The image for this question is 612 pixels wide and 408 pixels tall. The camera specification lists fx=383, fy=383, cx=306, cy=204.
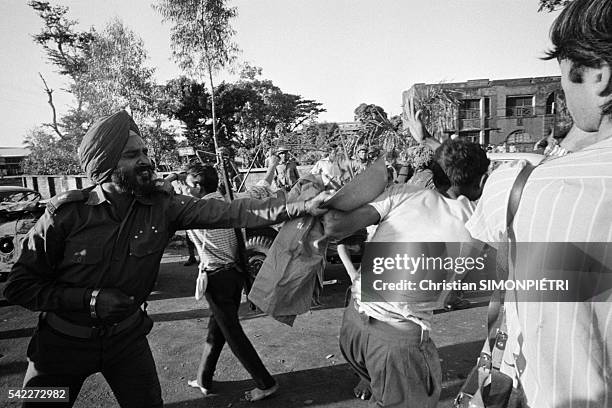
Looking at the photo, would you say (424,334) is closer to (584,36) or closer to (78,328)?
(584,36)

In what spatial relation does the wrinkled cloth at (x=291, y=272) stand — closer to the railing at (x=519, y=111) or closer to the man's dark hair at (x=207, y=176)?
the man's dark hair at (x=207, y=176)

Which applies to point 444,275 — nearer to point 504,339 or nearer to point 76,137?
point 504,339

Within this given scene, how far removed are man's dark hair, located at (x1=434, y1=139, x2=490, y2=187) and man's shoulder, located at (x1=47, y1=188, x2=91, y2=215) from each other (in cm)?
208

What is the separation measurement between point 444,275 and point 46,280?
82.6 inches

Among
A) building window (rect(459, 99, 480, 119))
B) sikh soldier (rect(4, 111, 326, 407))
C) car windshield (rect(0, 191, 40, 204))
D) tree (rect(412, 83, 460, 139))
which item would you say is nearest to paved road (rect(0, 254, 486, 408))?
sikh soldier (rect(4, 111, 326, 407))

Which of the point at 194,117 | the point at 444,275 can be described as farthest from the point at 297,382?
the point at 194,117

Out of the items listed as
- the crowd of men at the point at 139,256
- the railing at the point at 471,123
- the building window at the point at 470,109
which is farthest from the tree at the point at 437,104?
the building window at the point at 470,109

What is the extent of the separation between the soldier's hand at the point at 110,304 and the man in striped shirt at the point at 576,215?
1.81 m

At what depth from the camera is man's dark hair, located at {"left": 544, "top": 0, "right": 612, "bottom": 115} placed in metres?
0.86

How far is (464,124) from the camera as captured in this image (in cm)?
3497

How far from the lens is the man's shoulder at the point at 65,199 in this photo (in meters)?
2.01

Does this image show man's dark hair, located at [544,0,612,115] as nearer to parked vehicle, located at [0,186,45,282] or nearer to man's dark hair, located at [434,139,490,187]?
man's dark hair, located at [434,139,490,187]

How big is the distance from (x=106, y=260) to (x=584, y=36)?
86.6 inches

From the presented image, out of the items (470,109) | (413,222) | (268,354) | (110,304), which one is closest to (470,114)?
(470,109)
